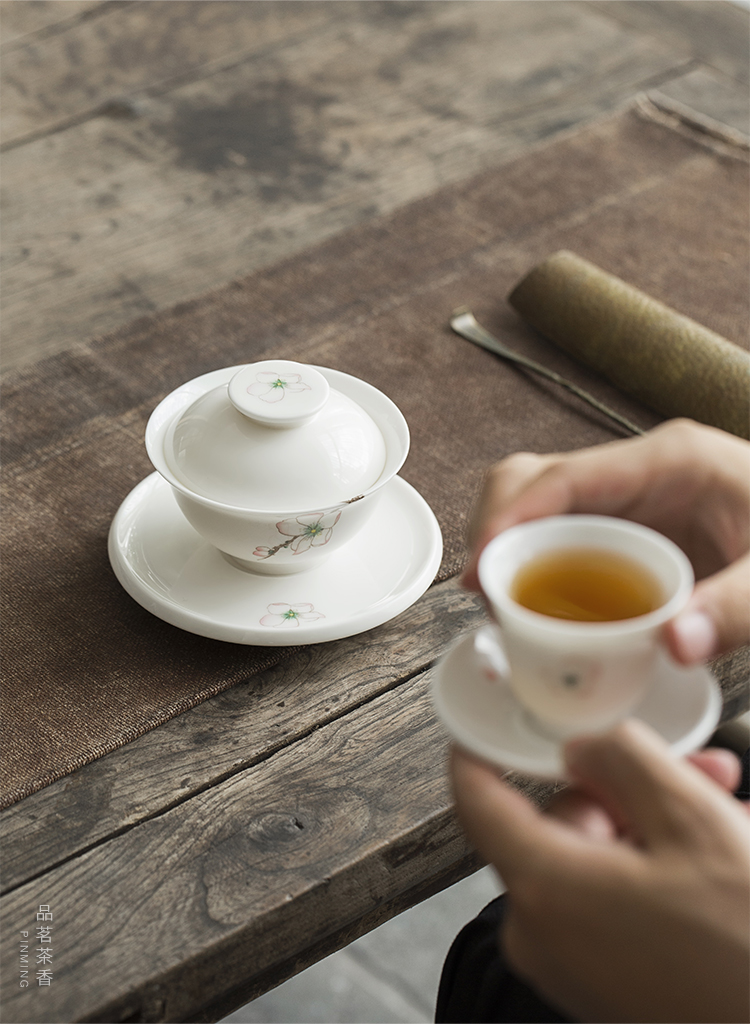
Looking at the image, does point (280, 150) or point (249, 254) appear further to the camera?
point (280, 150)

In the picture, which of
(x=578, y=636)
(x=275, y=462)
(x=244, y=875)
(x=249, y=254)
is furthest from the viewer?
(x=249, y=254)

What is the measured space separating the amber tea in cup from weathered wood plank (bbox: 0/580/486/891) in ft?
0.88

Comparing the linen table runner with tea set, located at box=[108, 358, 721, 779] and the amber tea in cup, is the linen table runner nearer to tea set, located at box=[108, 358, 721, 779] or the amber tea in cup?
tea set, located at box=[108, 358, 721, 779]

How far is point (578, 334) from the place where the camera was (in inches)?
42.3

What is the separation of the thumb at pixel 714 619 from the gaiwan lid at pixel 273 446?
293mm

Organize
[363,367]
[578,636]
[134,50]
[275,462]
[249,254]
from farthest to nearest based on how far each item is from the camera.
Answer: [134,50] < [249,254] < [363,367] < [275,462] < [578,636]

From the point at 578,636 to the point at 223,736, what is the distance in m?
→ 0.35

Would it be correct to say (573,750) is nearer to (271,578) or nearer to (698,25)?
(271,578)

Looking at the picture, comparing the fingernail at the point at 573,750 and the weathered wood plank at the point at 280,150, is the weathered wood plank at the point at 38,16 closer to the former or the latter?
the weathered wood plank at the point at 280,150

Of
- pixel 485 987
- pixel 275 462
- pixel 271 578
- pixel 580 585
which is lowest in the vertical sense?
pixel 485 987

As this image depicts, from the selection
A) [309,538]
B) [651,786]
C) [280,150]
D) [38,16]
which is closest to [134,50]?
[38,16]

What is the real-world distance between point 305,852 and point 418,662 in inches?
7.1

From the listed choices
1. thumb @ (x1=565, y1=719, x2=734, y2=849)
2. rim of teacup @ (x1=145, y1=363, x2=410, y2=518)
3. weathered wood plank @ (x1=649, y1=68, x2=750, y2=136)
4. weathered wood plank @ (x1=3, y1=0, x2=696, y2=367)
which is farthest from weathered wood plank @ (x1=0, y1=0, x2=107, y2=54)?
thumb @ (x1=565, y1=719, x2=734, y2=849)

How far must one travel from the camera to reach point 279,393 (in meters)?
0.74
